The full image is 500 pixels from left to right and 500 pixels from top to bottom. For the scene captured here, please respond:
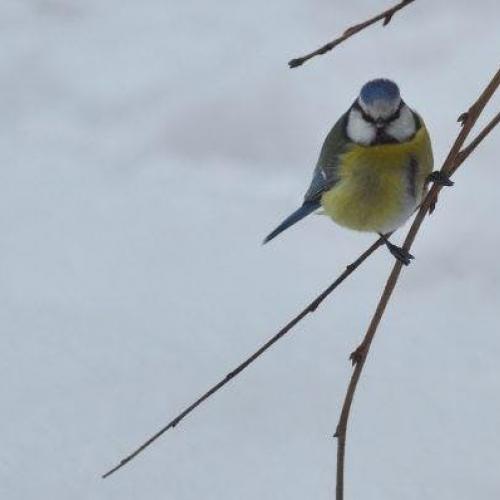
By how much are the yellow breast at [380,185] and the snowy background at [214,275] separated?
46 cm

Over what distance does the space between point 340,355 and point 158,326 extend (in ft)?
1.02

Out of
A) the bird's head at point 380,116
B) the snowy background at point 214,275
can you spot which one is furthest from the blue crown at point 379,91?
the snowy background at point 214,275

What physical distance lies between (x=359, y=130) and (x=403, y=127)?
0.17ft

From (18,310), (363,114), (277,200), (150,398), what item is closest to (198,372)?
(150,398)

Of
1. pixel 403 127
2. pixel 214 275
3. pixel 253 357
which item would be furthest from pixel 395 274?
pixel 214 275

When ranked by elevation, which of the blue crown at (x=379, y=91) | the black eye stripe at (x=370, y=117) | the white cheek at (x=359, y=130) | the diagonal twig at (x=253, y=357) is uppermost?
the white cheek at (x=359, y=130)

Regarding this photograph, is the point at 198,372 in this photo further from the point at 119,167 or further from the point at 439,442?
the point at 119,167

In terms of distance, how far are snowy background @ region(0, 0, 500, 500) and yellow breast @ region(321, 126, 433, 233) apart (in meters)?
0.46

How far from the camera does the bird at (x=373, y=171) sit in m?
1.34

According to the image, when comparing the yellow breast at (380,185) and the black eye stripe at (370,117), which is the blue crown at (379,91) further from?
the yellow breast at (380,185)

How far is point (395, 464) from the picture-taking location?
1726mm

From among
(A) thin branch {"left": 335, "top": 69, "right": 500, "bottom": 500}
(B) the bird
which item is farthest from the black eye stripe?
(A) thin branch {"left": 335, "top": 69, "right": 500, "bottom": 500}

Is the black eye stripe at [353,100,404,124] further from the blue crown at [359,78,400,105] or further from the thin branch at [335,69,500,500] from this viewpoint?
the thin branch at [335,69,500,500]

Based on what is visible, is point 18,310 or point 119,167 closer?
point 18,310
